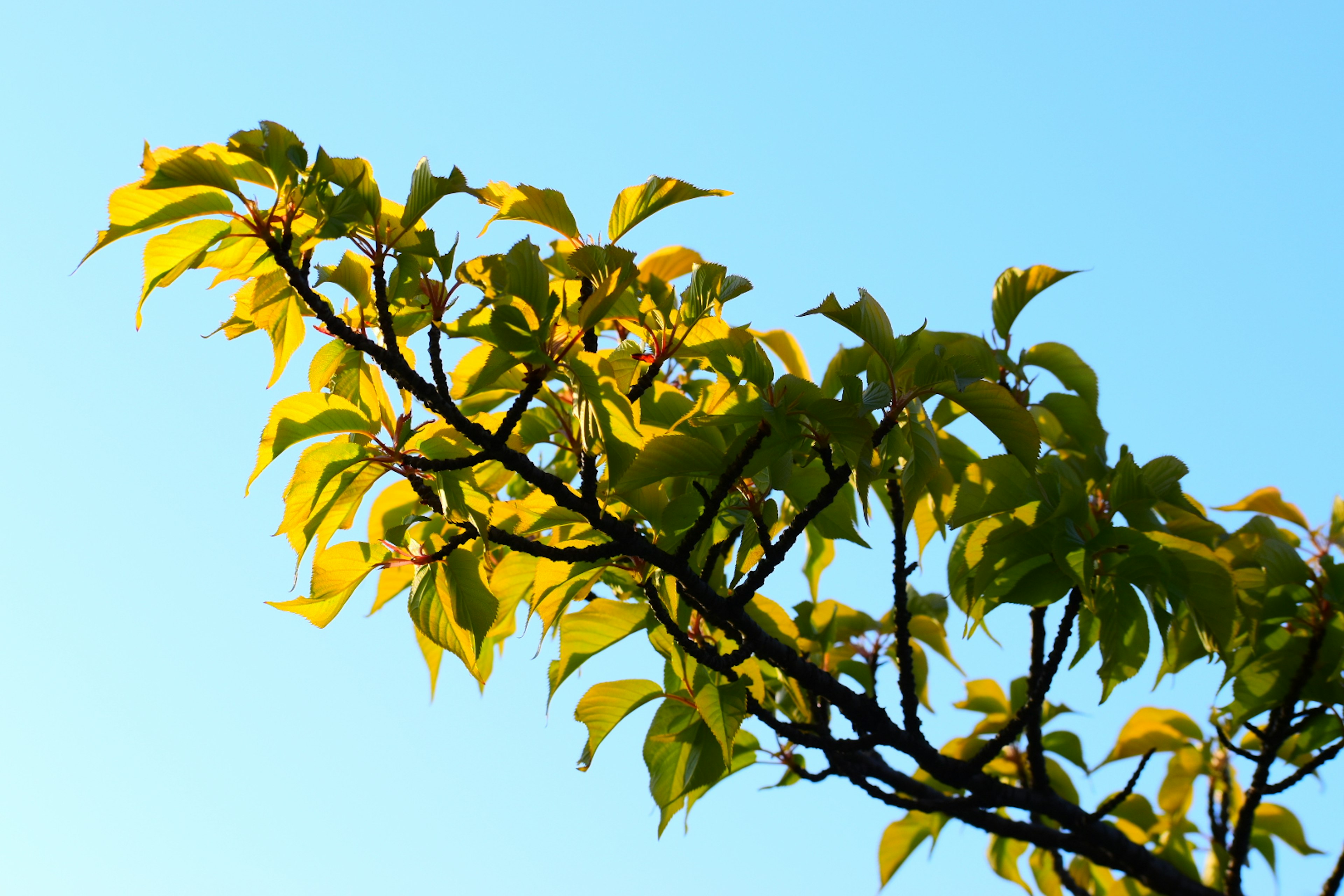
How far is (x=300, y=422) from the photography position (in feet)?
5.69

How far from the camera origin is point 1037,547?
2.13 metres

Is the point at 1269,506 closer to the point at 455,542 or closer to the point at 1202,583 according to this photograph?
the point at 1202,583

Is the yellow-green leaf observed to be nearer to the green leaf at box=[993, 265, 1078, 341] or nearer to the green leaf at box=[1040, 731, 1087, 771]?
the green leaf at box=[1040, 731, 1087, 771]

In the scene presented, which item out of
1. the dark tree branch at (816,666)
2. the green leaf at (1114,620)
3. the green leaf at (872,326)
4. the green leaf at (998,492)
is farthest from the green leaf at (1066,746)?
the green leaf at (872,326)

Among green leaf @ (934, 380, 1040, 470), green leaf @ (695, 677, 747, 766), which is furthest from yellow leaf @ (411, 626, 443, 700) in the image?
green leaf @ (934, 380, 1040, 470)

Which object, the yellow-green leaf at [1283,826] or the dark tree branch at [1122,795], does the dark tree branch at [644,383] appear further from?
the yellow-green leaf at [1283,826]

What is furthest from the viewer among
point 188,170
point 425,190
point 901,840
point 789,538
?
point 901,840

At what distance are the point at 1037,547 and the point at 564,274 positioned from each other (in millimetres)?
1100

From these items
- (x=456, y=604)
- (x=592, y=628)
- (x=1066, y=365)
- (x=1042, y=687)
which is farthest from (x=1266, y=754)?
(x=456, y=604)

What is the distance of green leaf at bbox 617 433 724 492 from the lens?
1.65 metres

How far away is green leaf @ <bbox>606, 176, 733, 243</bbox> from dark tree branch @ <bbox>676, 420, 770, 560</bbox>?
398 mm

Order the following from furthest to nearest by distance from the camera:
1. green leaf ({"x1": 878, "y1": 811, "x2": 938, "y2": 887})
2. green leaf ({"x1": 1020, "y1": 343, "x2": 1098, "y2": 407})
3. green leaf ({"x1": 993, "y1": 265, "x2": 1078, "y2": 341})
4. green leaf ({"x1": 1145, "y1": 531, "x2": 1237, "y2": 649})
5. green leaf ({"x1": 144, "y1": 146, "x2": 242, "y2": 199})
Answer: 1. green leaf ({"x1": 878, "y1": 811, "x2": 938, "y2": 887})
2. green leaf ({"x1": 1020, "y1": 343, "x2": 1098, "y2": 407})
3. green leaf ({"x1": 993, "y1": 265, "x2": 1078, "y2": 341})
4. green leaf ({"x1": 1145, "y1": 531, "x2": 1237, "y2": 649})
5. green leaf ({"x1": 144, "y1": 146, "x2": 242, "y2": 199})

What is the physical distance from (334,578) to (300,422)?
345mm

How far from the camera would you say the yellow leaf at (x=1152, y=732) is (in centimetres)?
328
